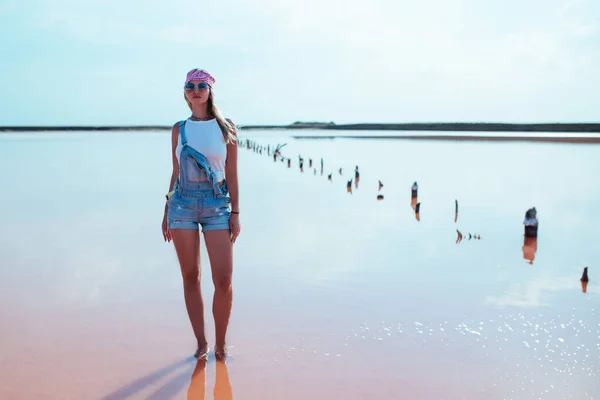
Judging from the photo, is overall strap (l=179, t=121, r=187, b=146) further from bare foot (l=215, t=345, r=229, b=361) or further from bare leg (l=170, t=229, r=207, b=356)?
bare foot (l=215, t=345, r=229, b=361)

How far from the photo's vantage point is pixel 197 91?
13.2 feet

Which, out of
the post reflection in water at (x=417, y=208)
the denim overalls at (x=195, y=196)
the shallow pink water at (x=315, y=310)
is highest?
the denim overalls at (x=195, y=196)

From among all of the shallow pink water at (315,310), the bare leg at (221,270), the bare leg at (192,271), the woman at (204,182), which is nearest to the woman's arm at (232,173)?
the woman at (204,182)

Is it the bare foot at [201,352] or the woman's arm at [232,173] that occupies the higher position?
the woman's arm at [232,173]

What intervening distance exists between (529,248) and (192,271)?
6727 millimetres

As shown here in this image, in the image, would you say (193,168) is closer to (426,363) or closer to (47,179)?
(426,363)

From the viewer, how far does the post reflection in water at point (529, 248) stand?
8.62 m

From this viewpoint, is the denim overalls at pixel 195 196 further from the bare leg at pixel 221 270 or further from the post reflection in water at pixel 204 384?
the post reflection in water at pixel 204 384

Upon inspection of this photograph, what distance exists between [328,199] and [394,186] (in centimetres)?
452

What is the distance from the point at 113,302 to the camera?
5945 millimetres

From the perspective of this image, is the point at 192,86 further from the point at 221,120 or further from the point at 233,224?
the point at 233,224

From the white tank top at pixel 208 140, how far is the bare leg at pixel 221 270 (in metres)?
0.43

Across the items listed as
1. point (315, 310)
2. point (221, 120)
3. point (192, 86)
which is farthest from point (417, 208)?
point (192, 86)

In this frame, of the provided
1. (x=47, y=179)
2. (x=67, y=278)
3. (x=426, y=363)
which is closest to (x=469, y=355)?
(x=426, y=363)
